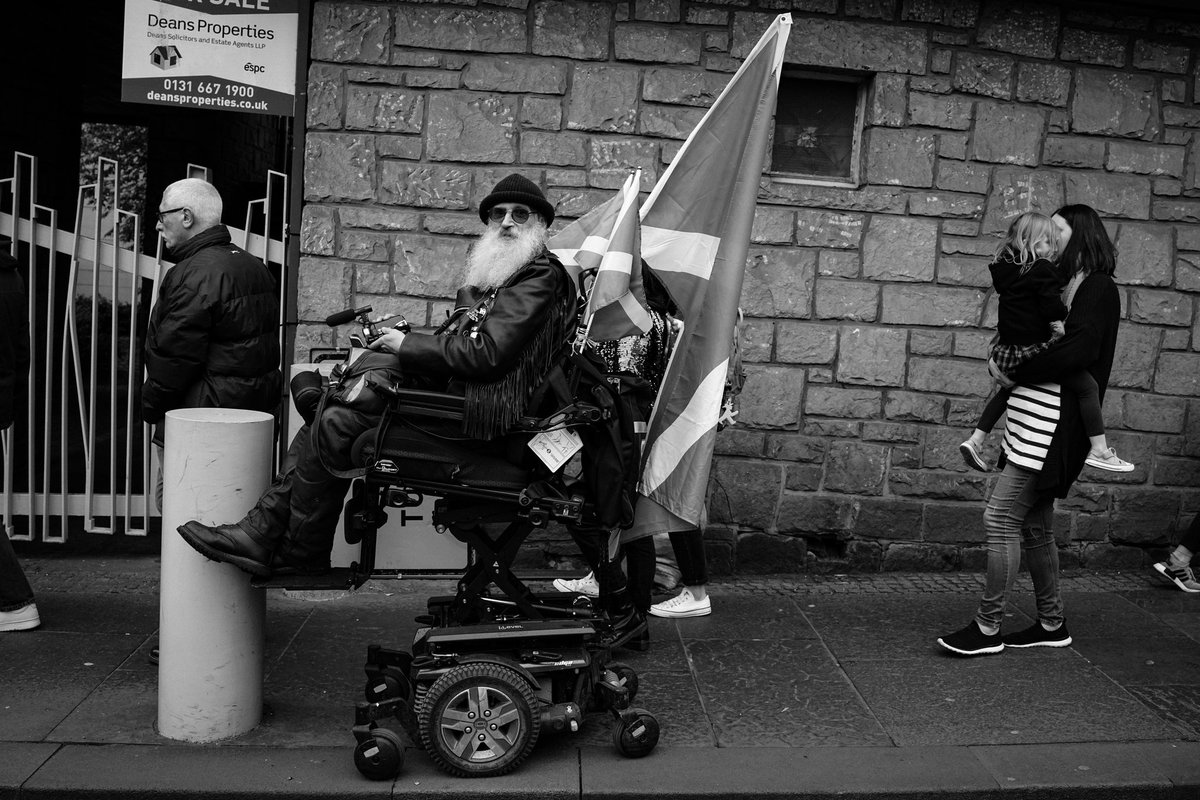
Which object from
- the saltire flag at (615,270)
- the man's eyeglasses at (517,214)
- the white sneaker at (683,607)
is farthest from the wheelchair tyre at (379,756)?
the white sneaker at (683,607)

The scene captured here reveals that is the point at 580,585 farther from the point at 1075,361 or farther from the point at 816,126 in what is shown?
the point at 816,126

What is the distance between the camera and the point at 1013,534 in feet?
16.5

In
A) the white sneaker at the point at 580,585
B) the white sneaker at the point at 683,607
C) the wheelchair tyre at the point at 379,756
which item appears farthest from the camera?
the white sneaker at the point at 580,585

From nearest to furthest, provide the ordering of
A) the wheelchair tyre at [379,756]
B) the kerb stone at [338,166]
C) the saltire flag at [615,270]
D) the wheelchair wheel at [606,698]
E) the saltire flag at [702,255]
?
the wheelchair tyre at [379,756], the wheelchair wheel at [606,698], the saltire flag at [615,270], the saltire flag at [702,255], the kerb stone at [338,166]

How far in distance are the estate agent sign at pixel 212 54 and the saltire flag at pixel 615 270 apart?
2177mm

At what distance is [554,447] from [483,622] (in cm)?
72

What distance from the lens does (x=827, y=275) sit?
6.21 meters

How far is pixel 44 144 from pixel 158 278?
2.99 m

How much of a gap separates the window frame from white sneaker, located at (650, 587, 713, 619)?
222 centimetres

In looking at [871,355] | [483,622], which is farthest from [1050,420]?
[483,622]

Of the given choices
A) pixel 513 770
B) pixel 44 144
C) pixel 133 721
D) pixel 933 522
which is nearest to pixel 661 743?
pixel 513 770

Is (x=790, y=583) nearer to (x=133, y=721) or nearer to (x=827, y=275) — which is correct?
(x=827, y=275)

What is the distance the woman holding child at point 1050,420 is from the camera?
15.9 ft

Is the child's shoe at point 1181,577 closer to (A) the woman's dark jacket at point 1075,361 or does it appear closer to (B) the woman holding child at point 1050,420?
(B) the woman holding child at point 1050,420
